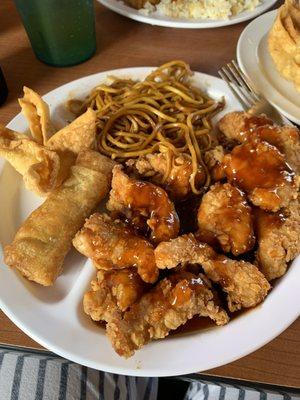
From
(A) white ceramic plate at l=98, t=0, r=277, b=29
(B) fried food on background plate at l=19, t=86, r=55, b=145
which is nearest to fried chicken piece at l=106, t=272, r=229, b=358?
(B) fried food on background plate at l=19, t=86, r=55, b=145

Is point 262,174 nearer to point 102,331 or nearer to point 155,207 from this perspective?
point 155,207

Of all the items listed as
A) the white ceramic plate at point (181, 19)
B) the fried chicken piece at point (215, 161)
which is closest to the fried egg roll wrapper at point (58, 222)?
the fried chicken piece at point (215, 161)

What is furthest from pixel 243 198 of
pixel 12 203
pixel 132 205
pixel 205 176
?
pixel 12 203

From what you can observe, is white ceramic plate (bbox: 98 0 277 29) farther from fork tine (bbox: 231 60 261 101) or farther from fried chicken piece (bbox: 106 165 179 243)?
fried chicken piece (bbox: 106 165 179 243)

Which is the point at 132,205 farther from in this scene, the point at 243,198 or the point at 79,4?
the point at 79,4

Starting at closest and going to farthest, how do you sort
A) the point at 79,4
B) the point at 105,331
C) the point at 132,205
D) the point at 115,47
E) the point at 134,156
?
the point at 105,331
the point at 132,205
the point at 134,156
the point at 79,4
the point at 115,47

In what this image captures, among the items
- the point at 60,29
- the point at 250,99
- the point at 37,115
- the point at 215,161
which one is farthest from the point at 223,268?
the point at 60,29

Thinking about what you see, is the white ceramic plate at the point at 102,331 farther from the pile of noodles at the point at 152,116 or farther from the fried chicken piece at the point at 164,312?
the pile of noodles at the point at 152,116
